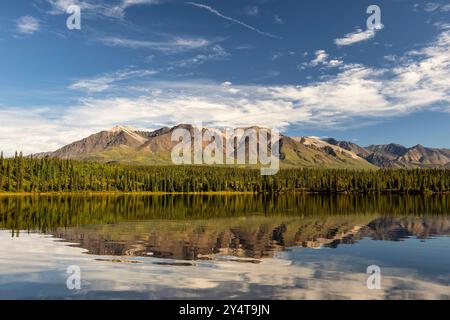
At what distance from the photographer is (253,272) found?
3684cm

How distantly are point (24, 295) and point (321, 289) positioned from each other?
21.8 metres
